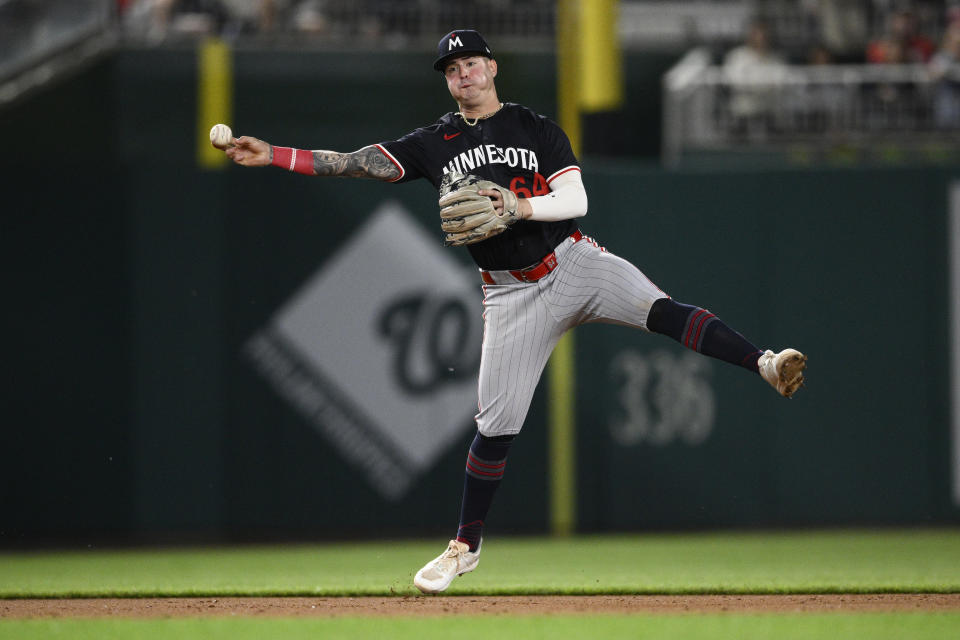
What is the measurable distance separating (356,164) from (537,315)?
0.96 meters

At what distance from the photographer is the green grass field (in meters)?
4.66

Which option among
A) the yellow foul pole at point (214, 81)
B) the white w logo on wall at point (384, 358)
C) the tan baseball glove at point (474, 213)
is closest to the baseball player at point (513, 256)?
the tan baseball glove at point (474, 213)

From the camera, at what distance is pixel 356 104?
12375mm

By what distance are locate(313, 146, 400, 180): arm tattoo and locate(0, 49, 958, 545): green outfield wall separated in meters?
3.46

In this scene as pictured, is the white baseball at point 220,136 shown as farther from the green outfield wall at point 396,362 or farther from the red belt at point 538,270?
the green outfield wall at point 396,362

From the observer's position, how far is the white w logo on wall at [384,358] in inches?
351

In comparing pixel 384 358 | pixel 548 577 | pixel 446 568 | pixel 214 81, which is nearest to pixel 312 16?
pixel 214 81

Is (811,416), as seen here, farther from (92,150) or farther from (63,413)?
(92,150)

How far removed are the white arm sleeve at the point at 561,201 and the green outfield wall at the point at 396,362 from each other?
3.45 m

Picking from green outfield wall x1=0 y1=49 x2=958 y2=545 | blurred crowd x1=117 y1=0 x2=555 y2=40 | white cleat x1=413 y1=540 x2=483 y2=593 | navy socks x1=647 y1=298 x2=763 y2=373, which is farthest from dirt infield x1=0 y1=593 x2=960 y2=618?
blurred crowd x1=117 y1=0 x2=555 y2=40

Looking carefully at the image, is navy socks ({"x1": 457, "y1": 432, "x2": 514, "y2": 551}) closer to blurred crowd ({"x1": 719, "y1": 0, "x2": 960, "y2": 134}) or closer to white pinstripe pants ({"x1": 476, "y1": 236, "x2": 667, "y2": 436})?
white pinstripe pants ({"x1": 476, "y1": 236, "x2": 667, "y2": 436})

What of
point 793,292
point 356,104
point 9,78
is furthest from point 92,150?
point 793,292

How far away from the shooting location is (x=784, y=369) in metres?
5.13

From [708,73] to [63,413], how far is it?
601cm
